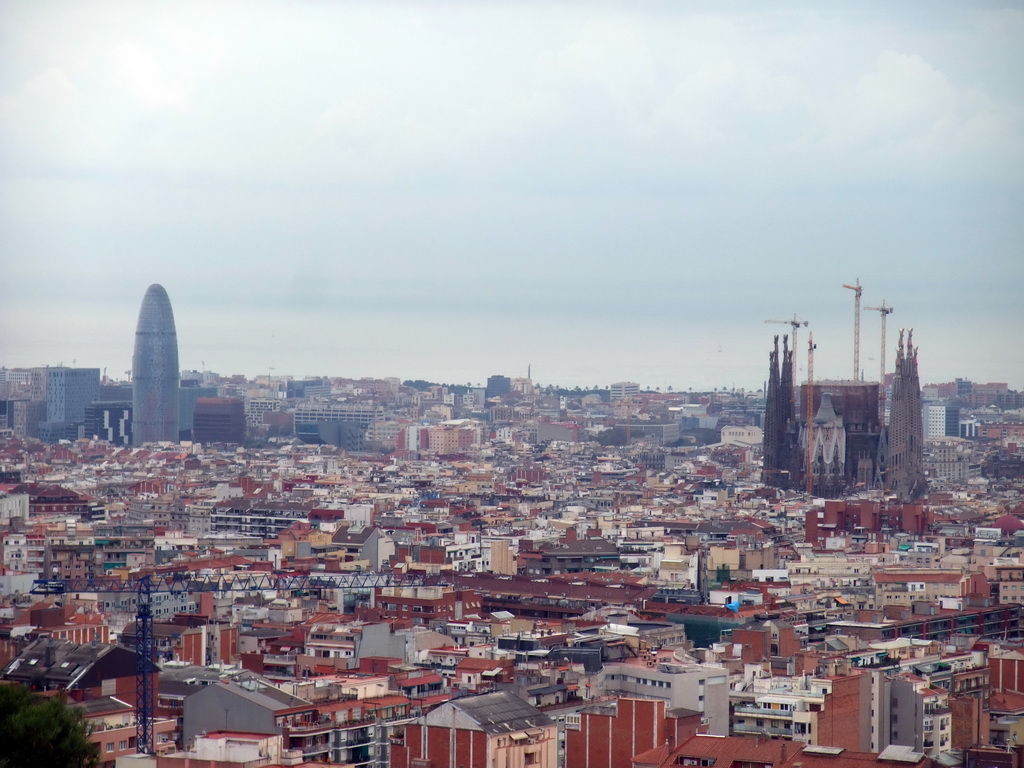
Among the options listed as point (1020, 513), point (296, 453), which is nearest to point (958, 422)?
point (296, 453)

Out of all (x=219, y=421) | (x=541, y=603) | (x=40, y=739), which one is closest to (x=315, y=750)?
(x=40, y=739)

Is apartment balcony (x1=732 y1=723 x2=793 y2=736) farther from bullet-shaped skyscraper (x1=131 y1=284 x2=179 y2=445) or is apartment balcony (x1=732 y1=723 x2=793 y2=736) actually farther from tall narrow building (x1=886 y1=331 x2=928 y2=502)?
bullet-shaped skyscraper (x1=131 y1=284 x2=179 y2=445)

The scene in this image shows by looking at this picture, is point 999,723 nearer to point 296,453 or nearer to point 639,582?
point 639,582

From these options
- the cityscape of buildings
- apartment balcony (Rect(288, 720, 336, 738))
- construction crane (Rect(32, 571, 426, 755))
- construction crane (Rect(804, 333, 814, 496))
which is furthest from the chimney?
construction crane (Rect(804, 333, 814, 496))

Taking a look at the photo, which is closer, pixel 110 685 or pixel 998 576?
pixel 110 685

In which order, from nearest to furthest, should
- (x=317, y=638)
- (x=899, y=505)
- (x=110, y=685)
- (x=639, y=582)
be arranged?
(x=110, y=685), (x=317, y=638), (x=639, y=582), (x=899, y=505)

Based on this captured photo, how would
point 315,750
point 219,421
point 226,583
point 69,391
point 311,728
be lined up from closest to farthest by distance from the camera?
point 315,750 < point 311,728 < point 226,583 < point 219,421 < point 69,391

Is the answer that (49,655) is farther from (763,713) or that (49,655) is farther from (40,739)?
(40,739)
